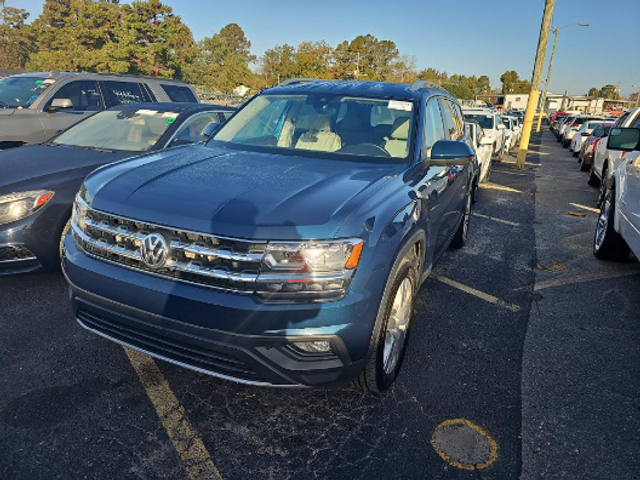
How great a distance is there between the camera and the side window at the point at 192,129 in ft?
16.9

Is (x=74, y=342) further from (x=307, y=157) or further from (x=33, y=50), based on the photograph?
(x=33, y=50)

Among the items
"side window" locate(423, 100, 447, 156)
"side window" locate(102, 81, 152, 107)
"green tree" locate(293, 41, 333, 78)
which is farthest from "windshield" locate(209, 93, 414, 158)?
"green tree" locate(293, 41, 333, 78)

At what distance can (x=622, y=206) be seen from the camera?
181 inches

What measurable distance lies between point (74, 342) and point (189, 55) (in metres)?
70.2


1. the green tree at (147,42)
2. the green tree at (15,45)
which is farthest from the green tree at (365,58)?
the green tree at (15,45)

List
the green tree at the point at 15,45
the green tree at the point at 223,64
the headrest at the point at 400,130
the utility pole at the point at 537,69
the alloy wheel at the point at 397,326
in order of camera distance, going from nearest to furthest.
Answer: the alloy wheel at the point at 397,326, the headrest at the point at 400,130, the utility pole at the point at 537,69, the green tree at the point at 223,64, the green tree at the point at 15,45

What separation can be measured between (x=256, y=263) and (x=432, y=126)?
2316 mm

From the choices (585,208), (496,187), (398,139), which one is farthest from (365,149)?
(496,187)

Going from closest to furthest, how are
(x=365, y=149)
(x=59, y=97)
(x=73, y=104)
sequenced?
(x=365, y=149)
(x=59, y=97)
(x=73, y=104)

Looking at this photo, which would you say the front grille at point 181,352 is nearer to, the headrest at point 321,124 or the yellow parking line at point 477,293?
the headrest at point 321,124

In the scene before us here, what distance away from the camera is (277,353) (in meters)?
2.20

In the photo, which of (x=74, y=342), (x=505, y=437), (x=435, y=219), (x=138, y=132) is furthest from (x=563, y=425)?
(x=138, y=132)

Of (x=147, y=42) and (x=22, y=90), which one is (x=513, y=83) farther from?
(x=22, y=90)

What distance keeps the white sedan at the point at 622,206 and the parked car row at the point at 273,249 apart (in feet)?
6.56
